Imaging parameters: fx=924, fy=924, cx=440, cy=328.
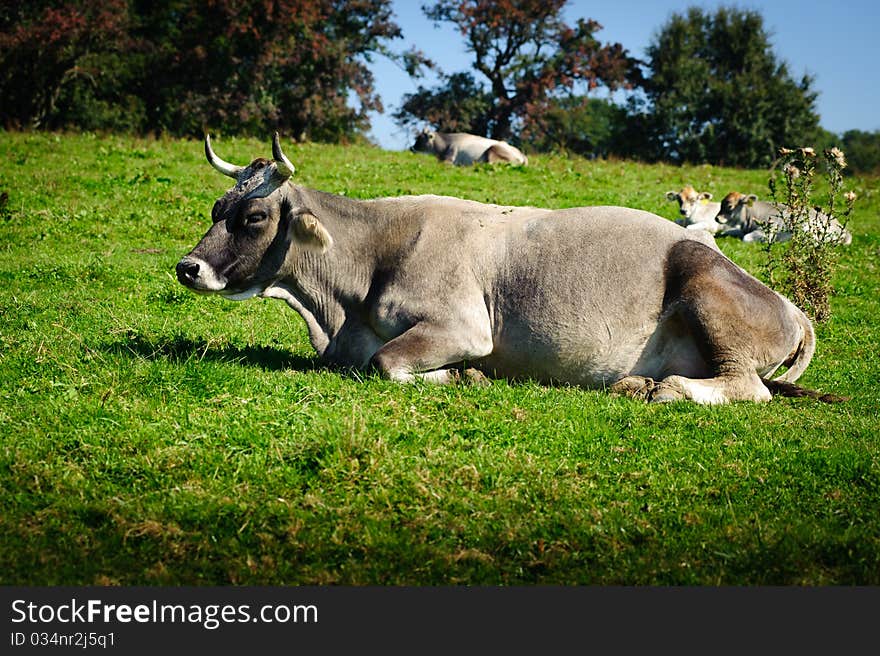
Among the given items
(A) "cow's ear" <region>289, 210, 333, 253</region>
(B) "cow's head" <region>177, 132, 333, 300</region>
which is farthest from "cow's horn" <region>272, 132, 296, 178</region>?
(A) "cow's ear" <region>289, 210, 333, 253</region>

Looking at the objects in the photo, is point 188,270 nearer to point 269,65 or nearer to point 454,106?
point 269,65

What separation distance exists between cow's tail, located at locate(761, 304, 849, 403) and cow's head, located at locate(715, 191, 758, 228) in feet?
36.9

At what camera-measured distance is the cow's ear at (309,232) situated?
29.0 feet

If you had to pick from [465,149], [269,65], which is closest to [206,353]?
[465,149]

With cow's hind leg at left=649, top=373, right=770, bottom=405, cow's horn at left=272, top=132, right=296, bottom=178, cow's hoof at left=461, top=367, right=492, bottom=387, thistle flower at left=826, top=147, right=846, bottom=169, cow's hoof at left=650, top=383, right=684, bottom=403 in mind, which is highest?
thistle flower at left=826, top=147, right=846, bottom=169

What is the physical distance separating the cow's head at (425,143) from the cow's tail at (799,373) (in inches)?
866

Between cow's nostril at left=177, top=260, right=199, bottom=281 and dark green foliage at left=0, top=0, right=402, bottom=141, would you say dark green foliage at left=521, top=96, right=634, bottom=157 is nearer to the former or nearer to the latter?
dark green foliage at left=0, top=0, right=402, bottom=141

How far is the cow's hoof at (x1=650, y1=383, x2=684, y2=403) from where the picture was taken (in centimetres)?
797

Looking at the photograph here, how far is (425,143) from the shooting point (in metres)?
30.5

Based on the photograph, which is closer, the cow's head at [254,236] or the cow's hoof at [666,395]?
the cow's hoof at [666,395]

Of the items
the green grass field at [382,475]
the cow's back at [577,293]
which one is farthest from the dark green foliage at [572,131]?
the green grass field at [382,475]

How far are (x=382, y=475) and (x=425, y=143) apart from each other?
25.6 meters

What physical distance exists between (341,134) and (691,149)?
2205 centimetres

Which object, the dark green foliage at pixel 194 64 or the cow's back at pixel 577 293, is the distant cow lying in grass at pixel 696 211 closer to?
the cow's back at pixel 577 293
